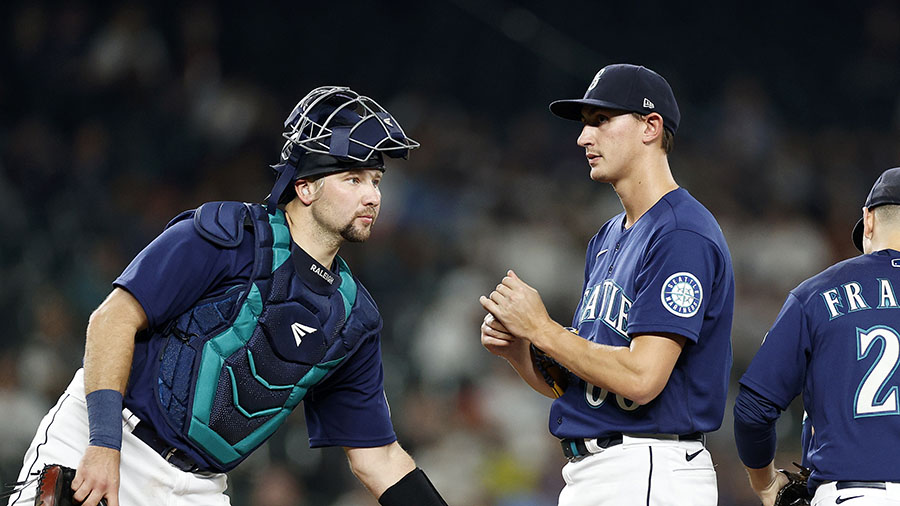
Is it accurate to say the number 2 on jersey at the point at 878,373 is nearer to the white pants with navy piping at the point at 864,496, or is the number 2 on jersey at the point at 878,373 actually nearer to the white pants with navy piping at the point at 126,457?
the white pants with navy piping at the point at 864,496

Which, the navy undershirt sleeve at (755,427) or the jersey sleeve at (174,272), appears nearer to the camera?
the jersey sleeve at (174,272)

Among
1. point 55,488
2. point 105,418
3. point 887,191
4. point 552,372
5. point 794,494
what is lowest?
point 55,488

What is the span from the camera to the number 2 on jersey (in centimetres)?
331

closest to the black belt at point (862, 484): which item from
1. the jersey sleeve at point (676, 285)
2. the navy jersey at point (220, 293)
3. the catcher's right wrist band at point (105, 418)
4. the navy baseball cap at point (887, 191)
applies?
the jersey sleeve at point (676, 285)

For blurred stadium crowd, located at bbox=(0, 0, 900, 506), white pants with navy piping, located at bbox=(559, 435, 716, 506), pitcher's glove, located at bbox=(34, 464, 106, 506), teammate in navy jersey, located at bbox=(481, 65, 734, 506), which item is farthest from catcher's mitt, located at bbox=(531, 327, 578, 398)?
blurred stadium crowd, located at bbox=(0, 0, 900, 506)

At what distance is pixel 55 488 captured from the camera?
2930mm

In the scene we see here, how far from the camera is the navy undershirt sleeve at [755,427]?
3469 mm

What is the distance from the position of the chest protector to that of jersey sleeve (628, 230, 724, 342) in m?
1.06

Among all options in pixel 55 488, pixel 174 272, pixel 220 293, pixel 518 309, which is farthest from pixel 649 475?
pixel 55 488

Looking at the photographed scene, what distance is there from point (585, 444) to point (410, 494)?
0.71 m

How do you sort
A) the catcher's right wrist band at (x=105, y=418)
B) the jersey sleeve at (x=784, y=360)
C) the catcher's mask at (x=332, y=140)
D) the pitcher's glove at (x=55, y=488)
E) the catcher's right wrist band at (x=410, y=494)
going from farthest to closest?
the catcher's right wrist band at (x=410, y=494) < the catcher's mask at (x=332, y=140) < the jersey sleeve at (x=784, y=360) < the catcher's right wrist band at (x=105, y=418) < the pitcher's glove at (x=55, y=488)

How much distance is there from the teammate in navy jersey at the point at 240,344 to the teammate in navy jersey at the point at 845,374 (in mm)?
1258

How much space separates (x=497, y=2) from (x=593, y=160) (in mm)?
7553

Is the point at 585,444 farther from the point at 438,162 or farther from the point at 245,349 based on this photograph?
the point at 438,162
